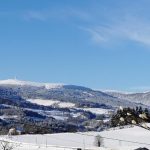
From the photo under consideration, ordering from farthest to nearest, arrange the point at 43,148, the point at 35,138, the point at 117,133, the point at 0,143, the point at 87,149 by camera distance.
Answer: the point at 117,133
the point at 35,138
the point at 0,143
the point at 43,148
the point at 87,149

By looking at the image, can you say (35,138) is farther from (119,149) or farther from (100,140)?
(119,149)

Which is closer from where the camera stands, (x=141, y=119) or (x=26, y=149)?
(x=141, y=119)

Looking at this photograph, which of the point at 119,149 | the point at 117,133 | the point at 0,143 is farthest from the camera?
the point at 117,133

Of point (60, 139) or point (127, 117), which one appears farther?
point (60, 139)

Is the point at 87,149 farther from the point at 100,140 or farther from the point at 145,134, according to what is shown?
the point at 145,134

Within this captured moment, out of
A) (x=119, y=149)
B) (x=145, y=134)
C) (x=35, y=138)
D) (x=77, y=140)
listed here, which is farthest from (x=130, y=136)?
(x=119, y=149)

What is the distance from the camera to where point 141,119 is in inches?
347

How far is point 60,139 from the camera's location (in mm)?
79750

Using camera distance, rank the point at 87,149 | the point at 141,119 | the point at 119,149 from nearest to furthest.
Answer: the point at 141,119 → the point at 119,149 → the point at 87,149

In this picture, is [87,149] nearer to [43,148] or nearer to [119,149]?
[119,149]

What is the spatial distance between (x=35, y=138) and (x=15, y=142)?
6.24 metres

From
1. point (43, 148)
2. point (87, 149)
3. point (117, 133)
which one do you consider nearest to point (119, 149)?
point (87, 149)

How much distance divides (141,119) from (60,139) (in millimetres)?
71560

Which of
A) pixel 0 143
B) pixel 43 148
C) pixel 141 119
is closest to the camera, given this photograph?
pixel 141 119
